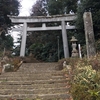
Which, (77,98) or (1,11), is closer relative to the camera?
(77,98)

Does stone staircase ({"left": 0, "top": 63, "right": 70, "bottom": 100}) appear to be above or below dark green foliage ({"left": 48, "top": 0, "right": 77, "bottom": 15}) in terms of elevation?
below

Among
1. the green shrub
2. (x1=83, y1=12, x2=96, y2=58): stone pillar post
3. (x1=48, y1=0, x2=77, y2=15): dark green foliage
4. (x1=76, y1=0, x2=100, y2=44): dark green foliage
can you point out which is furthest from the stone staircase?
(x1=48, y1=0, x2=77, y2=15): dark green foliage

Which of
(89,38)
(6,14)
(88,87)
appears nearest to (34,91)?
(88,87)

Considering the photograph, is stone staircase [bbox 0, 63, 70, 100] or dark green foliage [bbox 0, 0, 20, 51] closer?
stone staircase [bbox 0, 63, 70, 100]

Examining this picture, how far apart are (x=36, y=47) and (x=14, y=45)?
3.74 metres

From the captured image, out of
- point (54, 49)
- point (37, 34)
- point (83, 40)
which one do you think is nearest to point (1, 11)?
point (37, 34)

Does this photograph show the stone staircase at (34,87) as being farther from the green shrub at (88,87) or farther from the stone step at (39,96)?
the green shrub at (88,87)

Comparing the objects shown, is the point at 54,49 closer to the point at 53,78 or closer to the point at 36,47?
the point at 36,47

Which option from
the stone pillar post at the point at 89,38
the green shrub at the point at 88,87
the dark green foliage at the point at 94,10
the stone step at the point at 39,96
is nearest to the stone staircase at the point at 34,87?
the stone step at the point at 39,96

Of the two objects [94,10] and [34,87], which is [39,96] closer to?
[34,87]

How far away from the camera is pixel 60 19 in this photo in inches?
608

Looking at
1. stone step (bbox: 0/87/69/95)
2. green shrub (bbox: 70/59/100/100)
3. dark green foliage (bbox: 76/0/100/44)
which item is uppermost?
dark green foliage (bbox: 76/0/100/44)

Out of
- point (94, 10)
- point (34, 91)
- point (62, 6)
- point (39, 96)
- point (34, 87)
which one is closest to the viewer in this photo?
point (39, 96)

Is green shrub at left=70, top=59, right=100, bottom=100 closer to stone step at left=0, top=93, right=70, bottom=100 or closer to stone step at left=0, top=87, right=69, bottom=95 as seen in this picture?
stone step at left=0, top=93, right=70, bottom=100
